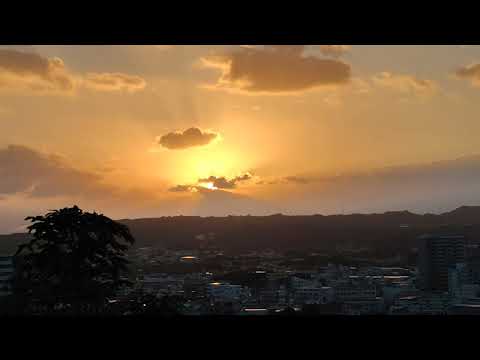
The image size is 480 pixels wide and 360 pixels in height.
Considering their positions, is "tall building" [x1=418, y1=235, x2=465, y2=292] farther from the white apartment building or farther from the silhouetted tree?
the silhouetted tree

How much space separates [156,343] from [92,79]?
17.2ft

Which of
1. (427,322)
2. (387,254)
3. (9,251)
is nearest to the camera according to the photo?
(427,322)

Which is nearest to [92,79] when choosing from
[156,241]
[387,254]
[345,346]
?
[156,241]

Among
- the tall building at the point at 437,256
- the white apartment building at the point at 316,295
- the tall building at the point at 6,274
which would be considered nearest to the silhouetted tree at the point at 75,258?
the tall building at the point at 6,274

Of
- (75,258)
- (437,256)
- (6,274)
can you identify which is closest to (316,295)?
(75,258)

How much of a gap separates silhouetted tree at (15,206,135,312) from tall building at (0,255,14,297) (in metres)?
0.08

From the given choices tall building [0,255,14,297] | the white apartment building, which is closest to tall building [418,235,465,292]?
the white apartment building

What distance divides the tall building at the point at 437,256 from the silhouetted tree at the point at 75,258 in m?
2.84

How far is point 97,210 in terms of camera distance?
4254 mm

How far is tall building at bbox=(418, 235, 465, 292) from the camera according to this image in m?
5.85

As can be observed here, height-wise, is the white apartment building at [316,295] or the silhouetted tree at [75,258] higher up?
the silhouetted tree at [75,258]

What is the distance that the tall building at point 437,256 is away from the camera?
5.85 m

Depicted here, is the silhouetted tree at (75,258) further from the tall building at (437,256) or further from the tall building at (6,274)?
the tall building at (437,256)
